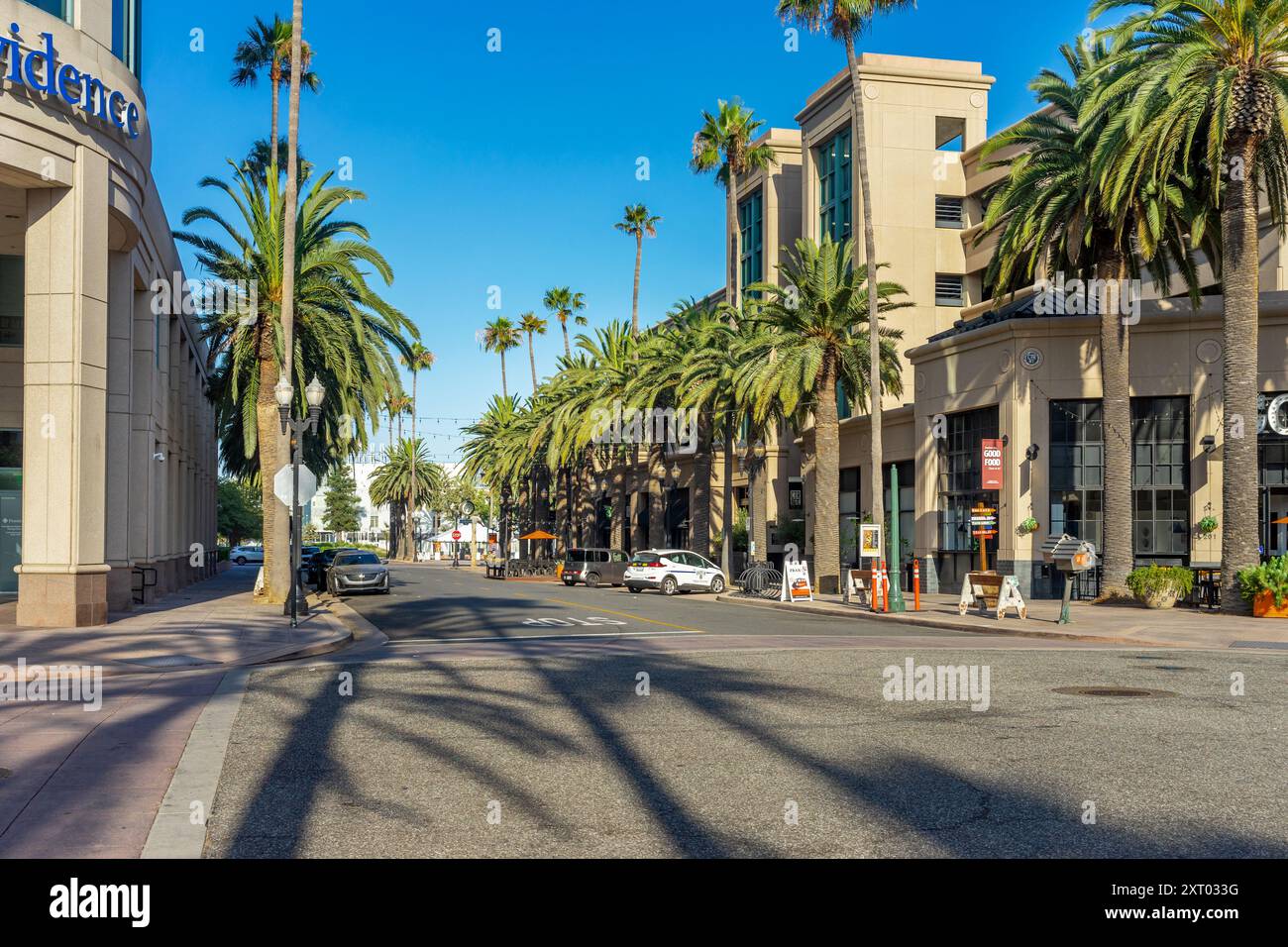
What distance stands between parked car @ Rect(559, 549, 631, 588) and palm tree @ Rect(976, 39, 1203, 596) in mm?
23083

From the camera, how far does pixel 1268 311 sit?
33.2 metres

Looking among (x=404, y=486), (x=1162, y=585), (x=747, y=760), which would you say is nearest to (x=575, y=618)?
(x=1162, y=585)

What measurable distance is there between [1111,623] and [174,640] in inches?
744

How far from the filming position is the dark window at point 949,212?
54.2 metres

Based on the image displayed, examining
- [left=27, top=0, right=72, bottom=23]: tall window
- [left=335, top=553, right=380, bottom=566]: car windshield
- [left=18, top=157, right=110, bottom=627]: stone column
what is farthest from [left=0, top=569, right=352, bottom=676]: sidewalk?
[left=27, top=0, right=72, bottom=23]: tall window

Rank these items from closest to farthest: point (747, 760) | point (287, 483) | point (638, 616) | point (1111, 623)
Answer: point (747, 760), point (287, 483), point (1111, 623), point (638, 616)

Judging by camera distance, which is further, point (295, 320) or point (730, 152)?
point (730, 152)

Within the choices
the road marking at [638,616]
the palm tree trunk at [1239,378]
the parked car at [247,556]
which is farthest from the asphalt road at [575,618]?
the parked car at [247,556]

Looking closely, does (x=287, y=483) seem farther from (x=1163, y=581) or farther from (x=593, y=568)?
(x=593, y=568)

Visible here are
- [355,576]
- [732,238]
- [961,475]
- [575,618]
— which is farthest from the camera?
[732,238]

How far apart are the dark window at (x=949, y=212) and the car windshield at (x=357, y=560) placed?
101 feet

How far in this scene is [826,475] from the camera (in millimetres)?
38844

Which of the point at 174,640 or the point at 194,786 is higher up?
the point at 194,786

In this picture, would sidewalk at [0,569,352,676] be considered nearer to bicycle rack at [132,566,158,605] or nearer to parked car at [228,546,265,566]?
bicycle rack at [132,566,158,605]
